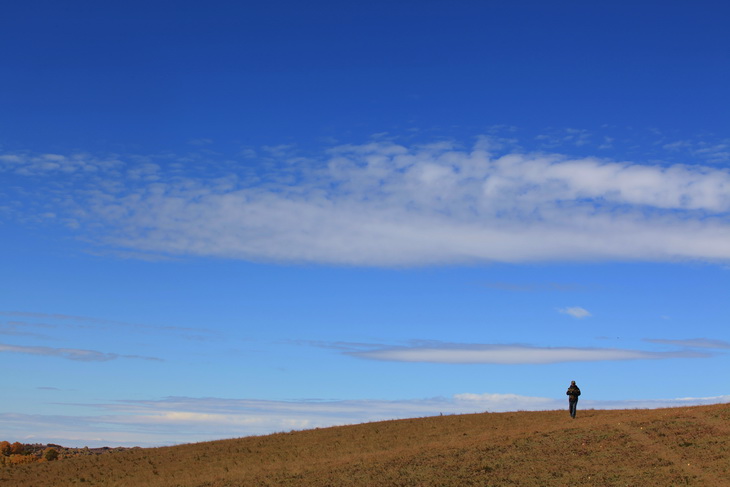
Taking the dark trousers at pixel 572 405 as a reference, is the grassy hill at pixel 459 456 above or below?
below

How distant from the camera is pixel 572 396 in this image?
1555 inches

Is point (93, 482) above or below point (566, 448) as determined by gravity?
below

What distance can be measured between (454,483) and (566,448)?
685 centimetres

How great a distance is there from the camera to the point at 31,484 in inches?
1860

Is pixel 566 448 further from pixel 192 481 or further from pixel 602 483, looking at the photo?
pixel 192 481

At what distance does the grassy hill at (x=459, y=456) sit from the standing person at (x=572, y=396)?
0.73 meters

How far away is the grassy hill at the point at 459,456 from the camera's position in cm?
2970

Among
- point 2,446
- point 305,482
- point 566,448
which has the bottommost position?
point 2,446

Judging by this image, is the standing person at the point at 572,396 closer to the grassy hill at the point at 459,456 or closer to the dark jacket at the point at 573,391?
the dark jacket at the point at 573,391

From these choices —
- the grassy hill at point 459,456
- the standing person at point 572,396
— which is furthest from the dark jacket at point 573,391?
the grassy hill at point 459,456

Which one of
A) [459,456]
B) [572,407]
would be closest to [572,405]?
[572,407]

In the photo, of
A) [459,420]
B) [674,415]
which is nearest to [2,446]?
[459,420]

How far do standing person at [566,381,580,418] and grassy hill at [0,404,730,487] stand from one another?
73 centimetres

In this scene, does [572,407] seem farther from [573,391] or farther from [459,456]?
[459,456]
